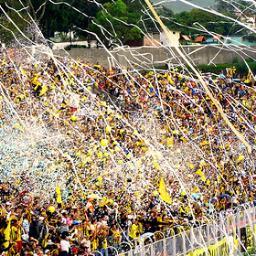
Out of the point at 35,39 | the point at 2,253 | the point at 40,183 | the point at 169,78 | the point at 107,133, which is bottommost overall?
the point at 2,253

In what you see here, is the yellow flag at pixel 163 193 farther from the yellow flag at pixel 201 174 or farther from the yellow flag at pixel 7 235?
the yellow flag at pixel 7 235

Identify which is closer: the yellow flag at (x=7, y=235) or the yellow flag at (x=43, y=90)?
the yellow flag at (x=7, y=235)

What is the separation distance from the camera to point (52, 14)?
36250 mm

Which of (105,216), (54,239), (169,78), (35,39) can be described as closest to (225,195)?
(105,216)

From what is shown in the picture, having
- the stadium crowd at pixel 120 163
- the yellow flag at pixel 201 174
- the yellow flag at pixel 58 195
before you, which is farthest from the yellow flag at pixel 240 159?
the yellow flag at pixel 58 195

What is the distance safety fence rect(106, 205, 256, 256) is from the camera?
8.46 meters

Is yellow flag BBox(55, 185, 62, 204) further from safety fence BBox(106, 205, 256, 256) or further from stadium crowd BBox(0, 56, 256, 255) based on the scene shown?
safety fence BBox(106, 205, 256, 256)

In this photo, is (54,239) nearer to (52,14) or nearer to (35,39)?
(35,39)

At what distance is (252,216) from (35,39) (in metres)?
22.2

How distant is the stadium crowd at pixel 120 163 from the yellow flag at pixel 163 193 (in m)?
0.01

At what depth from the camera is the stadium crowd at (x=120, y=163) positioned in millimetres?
9539

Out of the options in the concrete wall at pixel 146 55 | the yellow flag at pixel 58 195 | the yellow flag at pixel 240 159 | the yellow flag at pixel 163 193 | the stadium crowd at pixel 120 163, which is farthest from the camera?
the concrete wall at pixel 146 55

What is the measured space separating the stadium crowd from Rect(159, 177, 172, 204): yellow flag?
0.05ft

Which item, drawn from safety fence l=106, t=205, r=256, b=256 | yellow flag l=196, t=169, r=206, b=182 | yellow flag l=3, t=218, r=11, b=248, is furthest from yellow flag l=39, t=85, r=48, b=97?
yellow flag l=3, t=218, r=11, b=248
